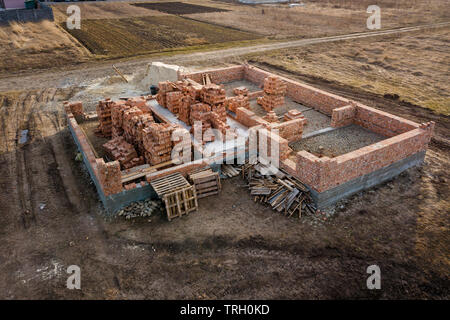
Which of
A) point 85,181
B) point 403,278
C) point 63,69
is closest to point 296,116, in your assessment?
point 403,278

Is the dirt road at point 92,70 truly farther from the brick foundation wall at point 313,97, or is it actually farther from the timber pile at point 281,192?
the timber pile at point 281,192

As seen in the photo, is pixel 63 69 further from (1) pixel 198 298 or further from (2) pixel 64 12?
(2) pixel 64 12

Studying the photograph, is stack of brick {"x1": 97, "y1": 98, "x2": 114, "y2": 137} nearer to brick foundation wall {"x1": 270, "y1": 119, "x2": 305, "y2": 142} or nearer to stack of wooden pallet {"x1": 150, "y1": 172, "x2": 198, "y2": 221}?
stack of wooden pallet {"x1": 150, "y1": 172, "x2": 198, "y2": 221}

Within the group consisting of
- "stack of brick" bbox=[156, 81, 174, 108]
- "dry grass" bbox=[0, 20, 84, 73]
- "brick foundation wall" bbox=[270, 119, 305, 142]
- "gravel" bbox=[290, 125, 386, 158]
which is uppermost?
"dry grass" bbox=[0, 20, 84, 73]

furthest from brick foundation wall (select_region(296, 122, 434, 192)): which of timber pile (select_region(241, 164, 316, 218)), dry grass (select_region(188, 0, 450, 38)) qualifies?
dry grass (select_region(188, 0, 450, 38))

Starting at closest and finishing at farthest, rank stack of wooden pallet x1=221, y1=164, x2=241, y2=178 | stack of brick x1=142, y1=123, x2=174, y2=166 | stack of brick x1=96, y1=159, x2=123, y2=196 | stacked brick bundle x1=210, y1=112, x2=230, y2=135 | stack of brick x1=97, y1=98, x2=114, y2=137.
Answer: stack of brick x1=96, y1=159, x2=123, y2=196
stack of brick x1=142, y1=123, x2=174, y2=166
stack of wooden pallet x1=221, y1=164, x2=241, y2=178
stacked brick bundle x1=210, y1=112, x2=230, y2=135
stack of brick x1=97, y1=98, x2=114, y2=137
